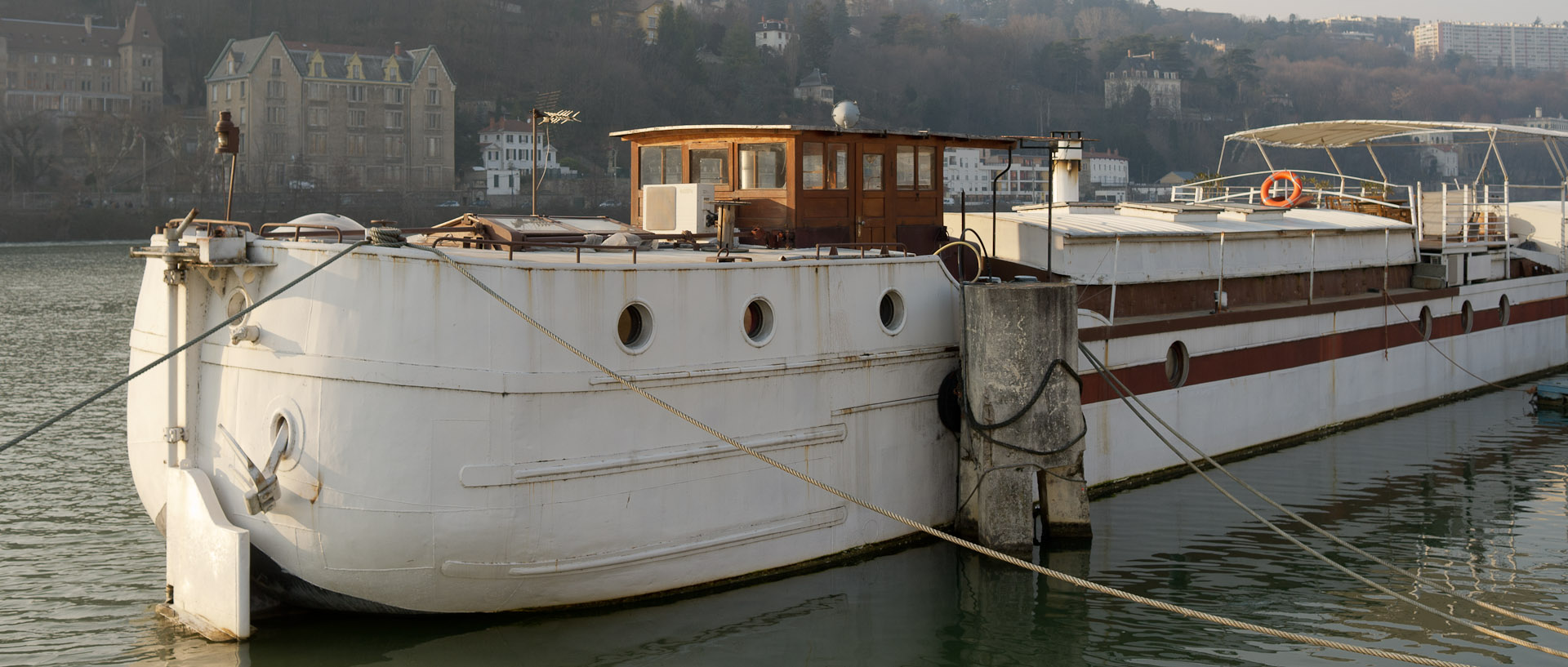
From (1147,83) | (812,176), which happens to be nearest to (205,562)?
(812,176)

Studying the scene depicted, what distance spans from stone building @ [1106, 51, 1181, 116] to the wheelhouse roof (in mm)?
137365

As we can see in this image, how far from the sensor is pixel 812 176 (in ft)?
50.1

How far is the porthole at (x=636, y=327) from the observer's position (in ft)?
36.6

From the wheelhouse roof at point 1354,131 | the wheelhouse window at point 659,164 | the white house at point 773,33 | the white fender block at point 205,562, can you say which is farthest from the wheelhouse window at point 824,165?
the white house at point 773,33

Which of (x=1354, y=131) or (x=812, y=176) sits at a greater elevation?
(x=1354, y=131)

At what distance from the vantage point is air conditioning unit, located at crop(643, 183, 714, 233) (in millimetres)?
14617

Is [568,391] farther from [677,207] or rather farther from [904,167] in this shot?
[904,167]

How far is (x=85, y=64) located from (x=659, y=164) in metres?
118

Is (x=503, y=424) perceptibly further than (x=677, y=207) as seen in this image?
No

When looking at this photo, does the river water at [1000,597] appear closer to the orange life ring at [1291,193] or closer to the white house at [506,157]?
the orange life ring at [1291,193]

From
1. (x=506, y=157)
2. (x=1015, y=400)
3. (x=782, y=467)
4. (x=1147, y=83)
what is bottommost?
(x=782, y=467)

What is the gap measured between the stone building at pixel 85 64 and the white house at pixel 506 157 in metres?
27.4

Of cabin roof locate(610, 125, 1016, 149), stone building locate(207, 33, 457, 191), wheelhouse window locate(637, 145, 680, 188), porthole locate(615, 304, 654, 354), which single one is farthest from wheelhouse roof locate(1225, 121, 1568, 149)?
stone building locate(207, 33, 457, 191)

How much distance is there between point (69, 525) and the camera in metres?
15.9
